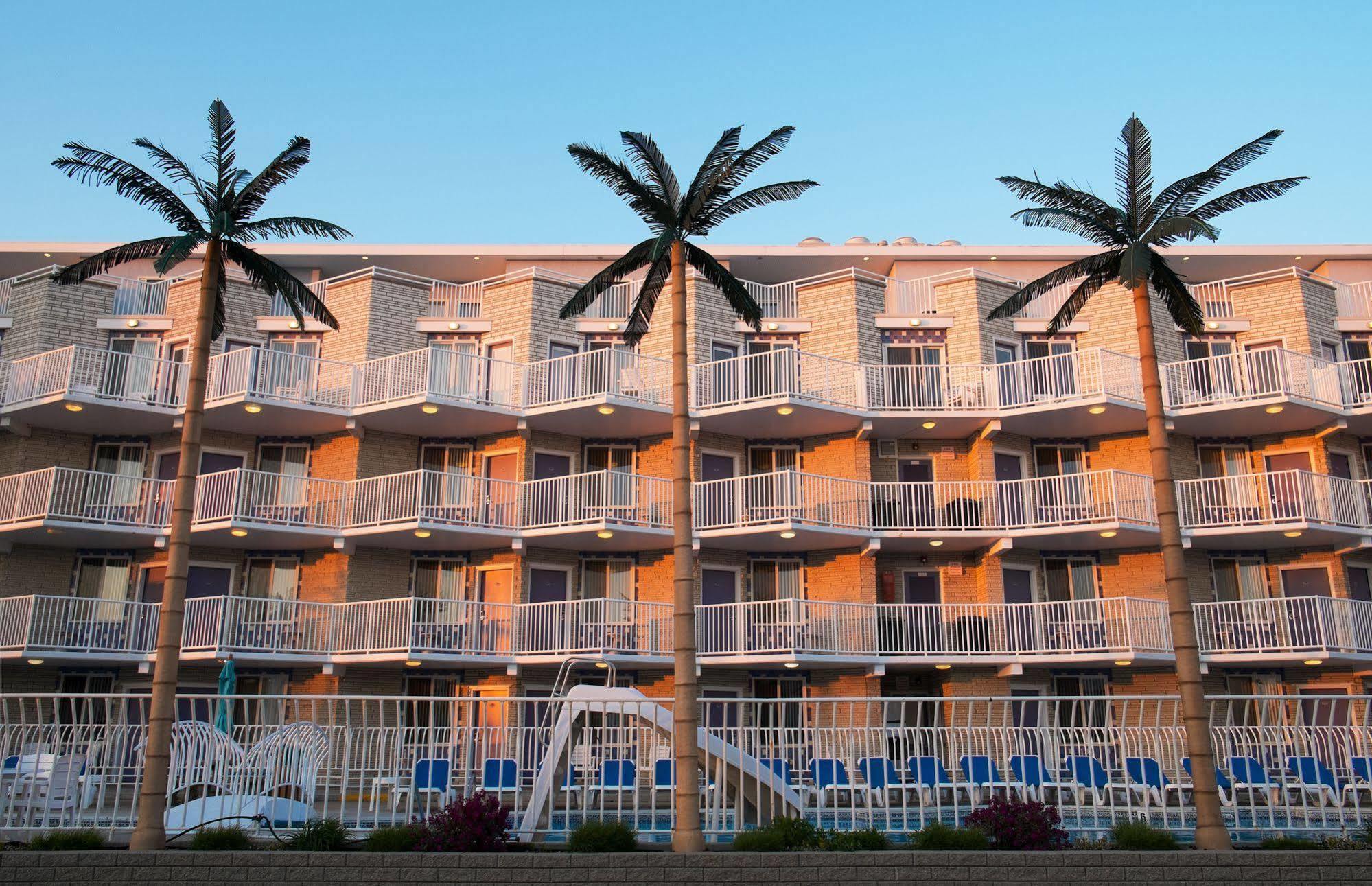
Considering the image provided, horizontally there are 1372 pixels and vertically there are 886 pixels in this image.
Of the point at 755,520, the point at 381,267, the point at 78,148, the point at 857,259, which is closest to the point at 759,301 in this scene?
the point at 857,259

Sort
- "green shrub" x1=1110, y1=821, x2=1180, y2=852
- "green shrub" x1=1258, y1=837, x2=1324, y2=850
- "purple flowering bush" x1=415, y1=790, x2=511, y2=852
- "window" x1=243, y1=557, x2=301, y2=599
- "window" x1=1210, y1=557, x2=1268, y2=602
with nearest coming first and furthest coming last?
"purple flowering bush" x1=415, y1=790, x2=511, y2=852 → "green shrub" x1=1110, y1=821, x2=1180, y2=852 → "green shrub" x1=1258, y1=837, x2=1324, y2=850 → "window" x1=243, y1=557, x2=301, y2=599 → "window" x1=1210, y1=557, x2=1268, y2=602

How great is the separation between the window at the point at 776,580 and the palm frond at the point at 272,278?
14.9 meters

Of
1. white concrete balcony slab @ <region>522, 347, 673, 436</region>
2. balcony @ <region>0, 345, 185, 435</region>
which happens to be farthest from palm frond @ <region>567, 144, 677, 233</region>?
balcony @ <region>0, 345, 185, 435</region>

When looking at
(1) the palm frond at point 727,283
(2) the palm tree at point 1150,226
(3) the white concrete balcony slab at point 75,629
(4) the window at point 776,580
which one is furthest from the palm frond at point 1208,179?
(3) the white concrete balcony slab at point 75,629

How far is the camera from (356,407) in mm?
28484

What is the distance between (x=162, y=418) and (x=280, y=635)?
644 centimetres

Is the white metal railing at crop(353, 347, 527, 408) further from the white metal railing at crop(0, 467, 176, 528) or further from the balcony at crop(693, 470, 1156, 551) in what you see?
the balcony at crop(693, 470, 1156, 551)

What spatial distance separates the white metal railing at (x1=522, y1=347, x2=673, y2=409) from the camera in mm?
28719

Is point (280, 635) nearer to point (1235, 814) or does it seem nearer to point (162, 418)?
point (162, 418)

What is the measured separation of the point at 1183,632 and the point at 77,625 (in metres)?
24.4

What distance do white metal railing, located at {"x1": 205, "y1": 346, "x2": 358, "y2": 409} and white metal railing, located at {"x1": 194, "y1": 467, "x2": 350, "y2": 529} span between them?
1874 mm

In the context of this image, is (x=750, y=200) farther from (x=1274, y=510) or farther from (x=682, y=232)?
(x=1274, y=510)

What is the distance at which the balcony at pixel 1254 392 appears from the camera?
28391 millimetres

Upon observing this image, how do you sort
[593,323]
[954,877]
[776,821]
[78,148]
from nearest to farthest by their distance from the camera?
[954,877] < [776,821] < [78,148] < [593,323]
